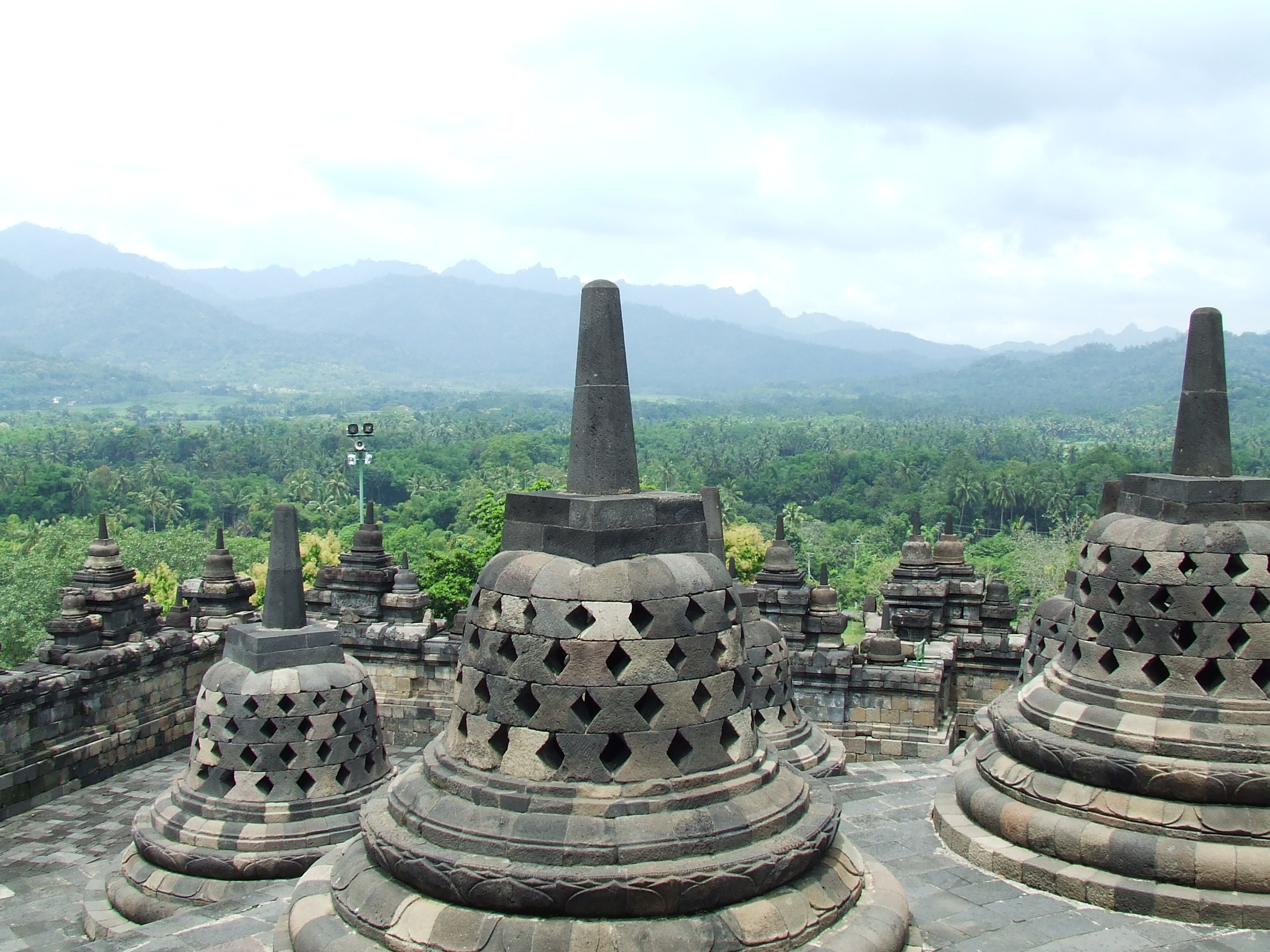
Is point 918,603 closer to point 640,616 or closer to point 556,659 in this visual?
point 640,616

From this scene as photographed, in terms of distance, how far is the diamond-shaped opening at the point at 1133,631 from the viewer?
7.16 meters

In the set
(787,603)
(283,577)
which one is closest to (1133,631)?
(283,577)

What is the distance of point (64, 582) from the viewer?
3622 centimetres

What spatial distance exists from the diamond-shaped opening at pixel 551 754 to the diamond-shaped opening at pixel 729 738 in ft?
2.65

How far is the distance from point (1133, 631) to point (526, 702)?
4.42 m

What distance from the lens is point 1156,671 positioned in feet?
23.4

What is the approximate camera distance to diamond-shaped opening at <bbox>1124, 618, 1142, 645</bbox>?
7164mm

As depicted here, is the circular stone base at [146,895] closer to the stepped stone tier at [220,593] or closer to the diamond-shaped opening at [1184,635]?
the diamond-shaped opening at [1184,635]

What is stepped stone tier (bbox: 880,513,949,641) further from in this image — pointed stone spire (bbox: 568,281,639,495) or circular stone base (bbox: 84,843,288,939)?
pointed stone spire (bbox: 568,281,639,495)

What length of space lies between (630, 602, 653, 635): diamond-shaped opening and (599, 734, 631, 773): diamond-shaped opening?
1.73 feet

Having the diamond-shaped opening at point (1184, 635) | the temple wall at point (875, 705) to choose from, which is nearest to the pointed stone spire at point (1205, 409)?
the diamond-shaped opening at point (1184, 635)

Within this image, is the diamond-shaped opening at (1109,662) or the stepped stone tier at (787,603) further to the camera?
the stepped stone tier at (787,603)

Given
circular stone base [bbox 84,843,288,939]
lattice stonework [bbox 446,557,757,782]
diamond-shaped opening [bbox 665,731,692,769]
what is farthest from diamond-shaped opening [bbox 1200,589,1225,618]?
circular stone base [bbox 84,843,288,939]

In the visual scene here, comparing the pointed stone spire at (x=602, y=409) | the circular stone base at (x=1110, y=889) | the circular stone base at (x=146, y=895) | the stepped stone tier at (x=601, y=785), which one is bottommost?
the circular stone base at (x=146, y=895)
